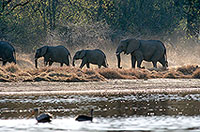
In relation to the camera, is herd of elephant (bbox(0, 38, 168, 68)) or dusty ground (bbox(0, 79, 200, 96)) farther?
herd of elephant (bbox(0, 38, 168, 68))

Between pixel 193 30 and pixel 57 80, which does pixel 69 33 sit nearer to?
pixel 193 30

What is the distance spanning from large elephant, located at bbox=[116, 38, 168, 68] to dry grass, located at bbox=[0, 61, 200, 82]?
3851 mm

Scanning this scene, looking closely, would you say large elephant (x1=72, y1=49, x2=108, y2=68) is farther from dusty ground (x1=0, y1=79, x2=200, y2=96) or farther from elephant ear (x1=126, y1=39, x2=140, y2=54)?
dusty ground (x1=0, y1=79, x2=200, y2=96)

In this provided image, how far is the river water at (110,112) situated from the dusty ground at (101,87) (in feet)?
5.43

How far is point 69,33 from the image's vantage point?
141 ft

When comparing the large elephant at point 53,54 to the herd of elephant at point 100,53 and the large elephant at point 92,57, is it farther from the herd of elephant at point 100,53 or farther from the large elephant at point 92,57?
the large elephant at point 92,57

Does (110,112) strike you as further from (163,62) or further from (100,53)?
(163,62)

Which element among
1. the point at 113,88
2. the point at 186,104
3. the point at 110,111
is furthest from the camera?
the point at 113,88

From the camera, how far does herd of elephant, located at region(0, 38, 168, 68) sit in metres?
33.0

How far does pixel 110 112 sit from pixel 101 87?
7.42 m

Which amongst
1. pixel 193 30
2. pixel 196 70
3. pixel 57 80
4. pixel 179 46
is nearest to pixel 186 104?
pixel 57 80

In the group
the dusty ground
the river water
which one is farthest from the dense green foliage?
the river water

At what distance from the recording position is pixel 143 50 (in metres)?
33.6

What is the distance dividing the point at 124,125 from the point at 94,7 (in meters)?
34.5
